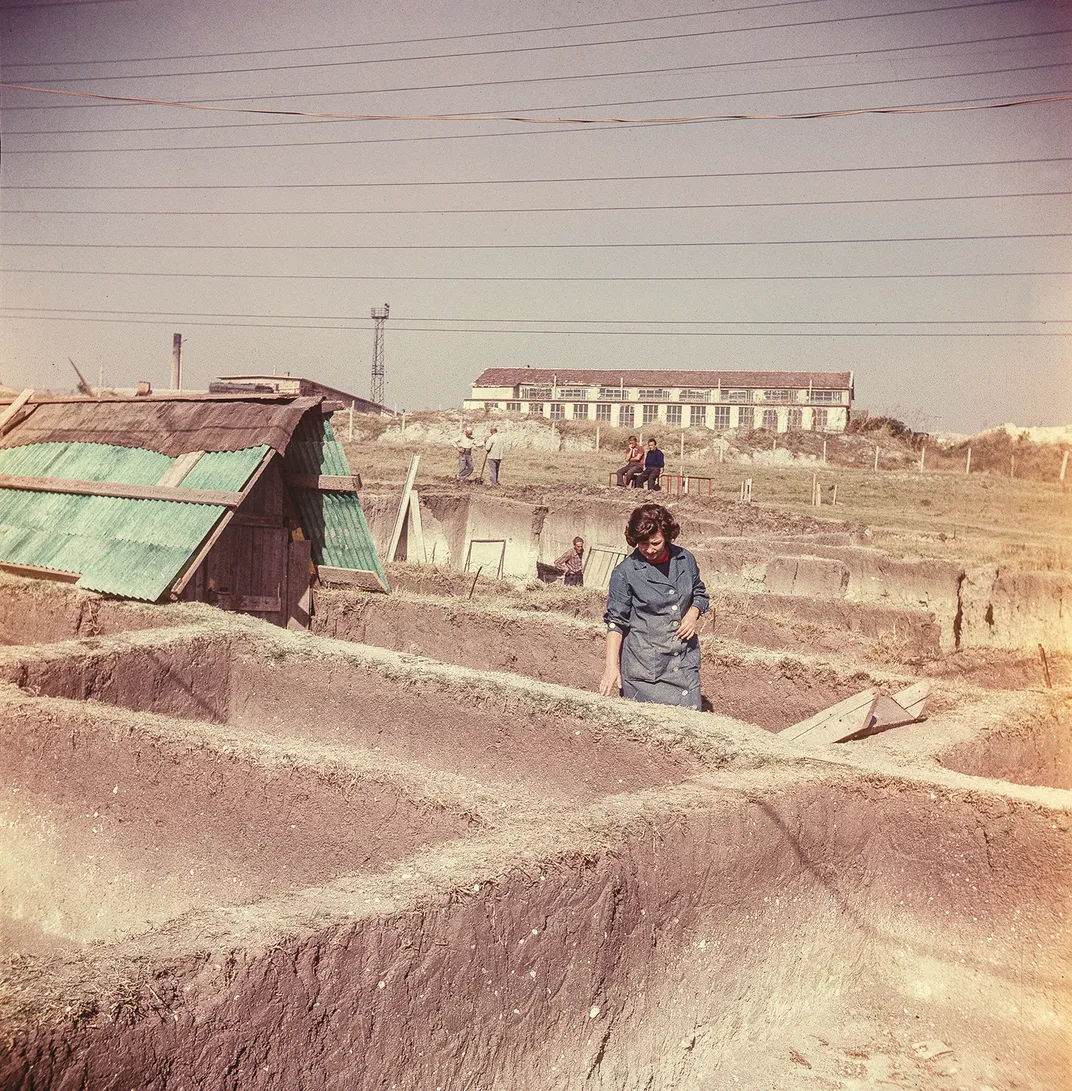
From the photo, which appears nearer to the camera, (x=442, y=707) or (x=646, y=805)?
(x=646, y=805)

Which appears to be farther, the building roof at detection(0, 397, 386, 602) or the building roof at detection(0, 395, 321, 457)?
the building roof at detection(0, 395, 321, 457)

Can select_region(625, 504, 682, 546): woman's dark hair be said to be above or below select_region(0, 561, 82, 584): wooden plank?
above

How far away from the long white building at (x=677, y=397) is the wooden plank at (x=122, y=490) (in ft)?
157

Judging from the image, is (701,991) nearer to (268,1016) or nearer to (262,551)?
(268,1016)

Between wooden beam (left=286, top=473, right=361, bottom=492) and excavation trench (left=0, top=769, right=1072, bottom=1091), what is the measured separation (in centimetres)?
681

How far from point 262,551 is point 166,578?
210 cm

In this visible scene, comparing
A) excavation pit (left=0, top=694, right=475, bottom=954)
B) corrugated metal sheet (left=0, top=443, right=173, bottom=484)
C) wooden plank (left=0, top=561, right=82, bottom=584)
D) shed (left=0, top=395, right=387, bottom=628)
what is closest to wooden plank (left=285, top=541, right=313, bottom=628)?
shed (left=0, top=395, right=387, bottom=628)

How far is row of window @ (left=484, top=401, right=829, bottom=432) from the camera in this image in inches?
2283

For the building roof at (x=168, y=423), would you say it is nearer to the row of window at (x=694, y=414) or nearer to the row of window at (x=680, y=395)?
the row of window at (x=694, y=414)

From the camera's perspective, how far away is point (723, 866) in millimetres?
3904

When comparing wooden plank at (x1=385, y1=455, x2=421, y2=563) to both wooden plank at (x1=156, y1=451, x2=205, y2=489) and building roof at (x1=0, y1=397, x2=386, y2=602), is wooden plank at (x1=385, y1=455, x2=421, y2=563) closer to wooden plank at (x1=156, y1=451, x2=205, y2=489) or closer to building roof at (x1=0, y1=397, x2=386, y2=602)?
building roof at (x1=0, y1=397, x2=386, y2=602)

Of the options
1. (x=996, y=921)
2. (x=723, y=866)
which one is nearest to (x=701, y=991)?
(x=723, y=866)

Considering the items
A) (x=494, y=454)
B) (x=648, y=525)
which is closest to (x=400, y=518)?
(x=494, y=454)

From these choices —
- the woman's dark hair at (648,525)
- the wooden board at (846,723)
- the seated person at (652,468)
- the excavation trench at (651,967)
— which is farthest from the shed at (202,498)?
the seated person at (652,468)
